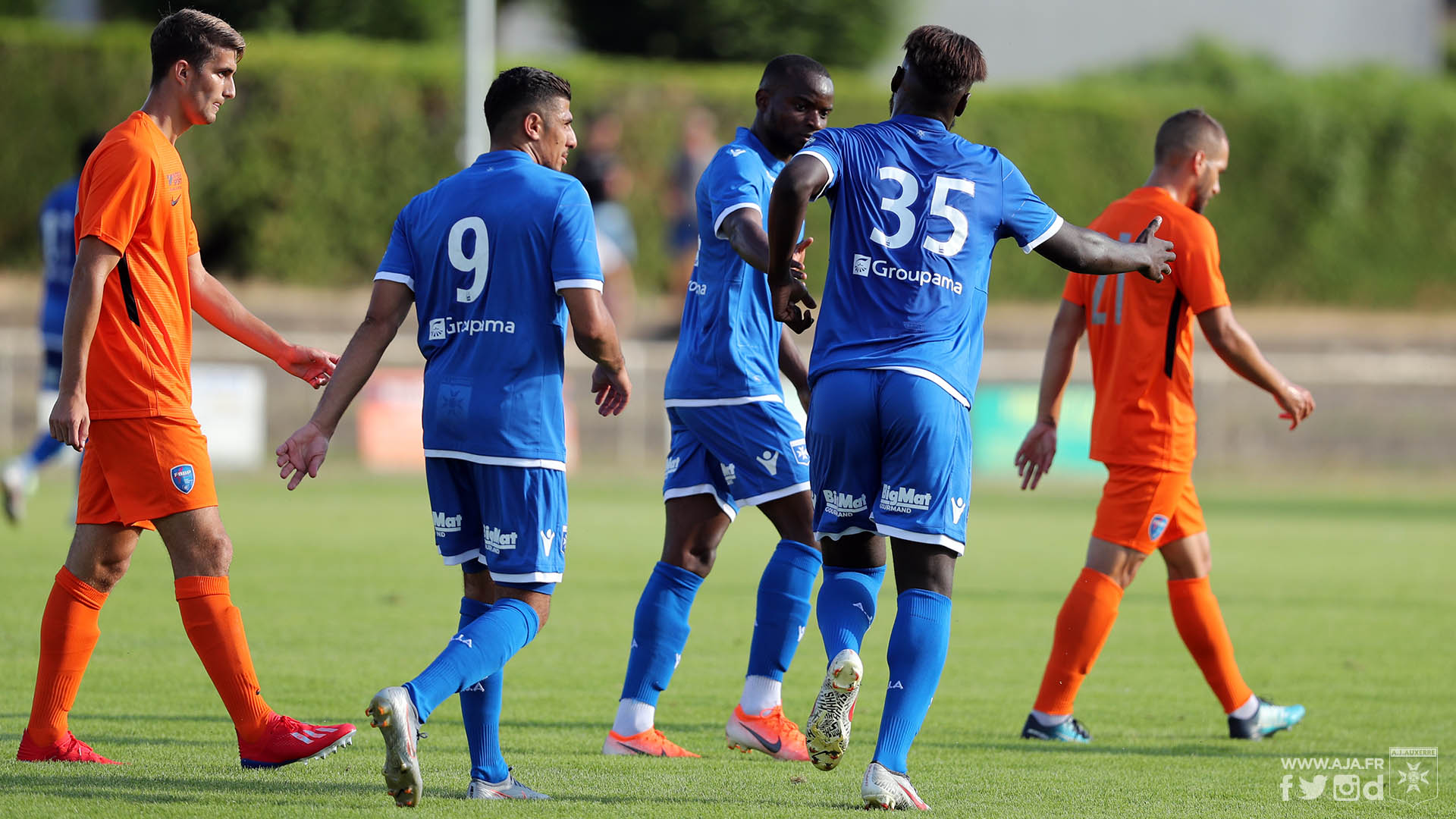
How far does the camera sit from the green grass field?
520 centimetres

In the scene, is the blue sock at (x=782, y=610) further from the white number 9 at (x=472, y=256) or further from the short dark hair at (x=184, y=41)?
the short dark hair at (x=184, y=41)

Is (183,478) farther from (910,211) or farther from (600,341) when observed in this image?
(910,211)

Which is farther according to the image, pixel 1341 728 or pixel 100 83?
pixel 100 83

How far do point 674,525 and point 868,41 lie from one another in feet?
85.1

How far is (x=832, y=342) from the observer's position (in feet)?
16.7

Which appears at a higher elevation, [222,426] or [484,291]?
[484,291]

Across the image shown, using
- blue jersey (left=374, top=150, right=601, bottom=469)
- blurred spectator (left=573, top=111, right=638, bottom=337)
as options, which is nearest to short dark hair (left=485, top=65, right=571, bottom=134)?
blue jersey (left=374, top=150, right=601, bottom=469)

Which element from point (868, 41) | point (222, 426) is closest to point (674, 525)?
point (222, 426)

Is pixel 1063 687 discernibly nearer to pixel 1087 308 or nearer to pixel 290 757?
pixel 1087 308

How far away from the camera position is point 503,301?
4.97 m

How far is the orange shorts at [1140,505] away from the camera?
659cm

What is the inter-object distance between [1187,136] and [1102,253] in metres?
1.88

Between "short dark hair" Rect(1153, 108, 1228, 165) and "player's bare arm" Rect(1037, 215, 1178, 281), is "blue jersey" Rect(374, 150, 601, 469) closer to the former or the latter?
"player's bare arm" Rect(1037, 215, 1178, 281)

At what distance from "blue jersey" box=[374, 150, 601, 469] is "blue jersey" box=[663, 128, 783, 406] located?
3.52ft
